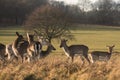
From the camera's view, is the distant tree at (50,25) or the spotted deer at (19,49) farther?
the distant tree at (50,25)

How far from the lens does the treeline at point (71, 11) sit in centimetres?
12231

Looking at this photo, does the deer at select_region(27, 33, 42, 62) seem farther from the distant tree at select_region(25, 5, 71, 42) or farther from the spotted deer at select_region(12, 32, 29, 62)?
the distant tree at select_region(25, 5, 71, 42)

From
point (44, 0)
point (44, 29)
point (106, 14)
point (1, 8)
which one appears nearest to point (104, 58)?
point (44, 29)

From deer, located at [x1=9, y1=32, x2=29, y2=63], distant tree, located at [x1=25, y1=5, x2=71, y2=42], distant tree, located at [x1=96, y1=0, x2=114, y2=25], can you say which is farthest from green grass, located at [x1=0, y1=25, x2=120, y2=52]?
deer, located at [x1=9, y1=32, x2=29, y2=63]

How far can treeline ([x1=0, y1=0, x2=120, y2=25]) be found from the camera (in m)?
122

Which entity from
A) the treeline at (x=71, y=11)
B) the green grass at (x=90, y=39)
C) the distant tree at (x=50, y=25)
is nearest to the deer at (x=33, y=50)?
the green grass at (x=90, y=39)

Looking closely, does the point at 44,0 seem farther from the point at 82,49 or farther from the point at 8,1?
the point at 82,49

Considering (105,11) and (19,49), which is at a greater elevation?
(19,49)

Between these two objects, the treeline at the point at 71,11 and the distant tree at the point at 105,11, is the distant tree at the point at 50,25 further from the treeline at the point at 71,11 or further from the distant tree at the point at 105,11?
the distant tree at the point at 105,11

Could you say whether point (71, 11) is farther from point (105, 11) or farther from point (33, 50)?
point (33, 50)

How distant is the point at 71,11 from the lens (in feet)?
390

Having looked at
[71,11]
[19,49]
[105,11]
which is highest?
[19,49]

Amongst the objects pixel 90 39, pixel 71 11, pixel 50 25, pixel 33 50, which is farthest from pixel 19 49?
pixel 71 11

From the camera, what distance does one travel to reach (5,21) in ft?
406
